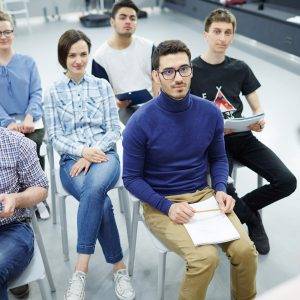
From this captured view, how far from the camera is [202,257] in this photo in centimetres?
156

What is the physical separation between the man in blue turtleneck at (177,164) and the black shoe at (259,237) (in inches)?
19.6

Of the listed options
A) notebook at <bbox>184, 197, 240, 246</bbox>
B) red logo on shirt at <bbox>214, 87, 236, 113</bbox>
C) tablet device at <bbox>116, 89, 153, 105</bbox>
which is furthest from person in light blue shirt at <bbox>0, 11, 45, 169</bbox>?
notebook at <bbox>184, 197, 240, 246</bbox>

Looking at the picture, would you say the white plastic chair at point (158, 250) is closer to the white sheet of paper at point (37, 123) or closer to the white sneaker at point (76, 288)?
the white sneaker at point (76, 288)

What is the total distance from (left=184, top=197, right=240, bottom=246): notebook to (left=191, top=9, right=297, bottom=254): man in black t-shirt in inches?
20.0

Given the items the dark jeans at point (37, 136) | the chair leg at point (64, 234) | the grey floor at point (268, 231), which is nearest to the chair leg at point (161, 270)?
the grey floor at point (268, 231)

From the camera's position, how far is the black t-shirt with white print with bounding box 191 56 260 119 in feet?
7.32

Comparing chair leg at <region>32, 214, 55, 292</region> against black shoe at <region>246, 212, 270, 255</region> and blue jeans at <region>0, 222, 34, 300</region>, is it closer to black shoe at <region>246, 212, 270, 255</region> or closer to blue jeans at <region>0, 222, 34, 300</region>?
blue jeans at <region>0, 222, 34, 300</region>

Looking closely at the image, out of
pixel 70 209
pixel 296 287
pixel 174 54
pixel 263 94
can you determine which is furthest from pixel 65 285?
pixel 263 94

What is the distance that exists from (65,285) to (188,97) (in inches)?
44.6

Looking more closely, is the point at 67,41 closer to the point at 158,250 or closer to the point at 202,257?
the point at 158,250

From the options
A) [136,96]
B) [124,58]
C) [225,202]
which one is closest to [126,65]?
[124,58]

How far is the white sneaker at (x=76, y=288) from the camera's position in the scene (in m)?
1.82

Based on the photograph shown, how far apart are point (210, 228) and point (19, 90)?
149 cm

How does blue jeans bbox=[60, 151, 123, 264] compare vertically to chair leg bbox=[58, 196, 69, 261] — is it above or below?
above
